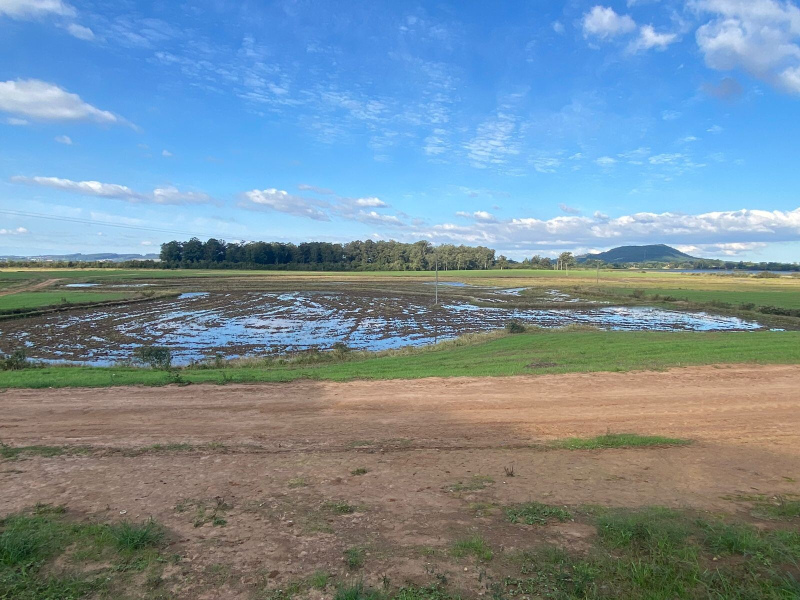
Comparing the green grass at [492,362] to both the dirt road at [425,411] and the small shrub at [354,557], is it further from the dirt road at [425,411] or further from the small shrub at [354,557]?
the small shrub at [354,557]

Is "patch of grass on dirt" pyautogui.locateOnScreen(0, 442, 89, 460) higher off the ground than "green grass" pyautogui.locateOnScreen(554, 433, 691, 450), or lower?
lower

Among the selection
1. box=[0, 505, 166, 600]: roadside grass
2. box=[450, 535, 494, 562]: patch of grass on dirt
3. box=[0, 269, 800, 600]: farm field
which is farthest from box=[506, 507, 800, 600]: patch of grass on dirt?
box=[0, 505, 166, 600]: roadside grass

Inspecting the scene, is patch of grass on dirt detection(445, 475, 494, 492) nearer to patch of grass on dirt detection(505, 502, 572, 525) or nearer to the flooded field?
patch of grass on dirt detection(505, 502, 572, 525)

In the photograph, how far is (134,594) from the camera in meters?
4.43

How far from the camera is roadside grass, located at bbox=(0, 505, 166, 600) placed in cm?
447

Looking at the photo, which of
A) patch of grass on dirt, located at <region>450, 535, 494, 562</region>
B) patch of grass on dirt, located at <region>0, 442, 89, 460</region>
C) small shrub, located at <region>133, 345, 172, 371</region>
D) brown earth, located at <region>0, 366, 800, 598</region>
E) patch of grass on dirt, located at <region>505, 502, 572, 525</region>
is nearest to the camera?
patch of grass on dirt, located at <region>450, 535, 494, 562</region>

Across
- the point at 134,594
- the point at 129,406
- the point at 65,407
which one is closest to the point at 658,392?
the point at 134,594

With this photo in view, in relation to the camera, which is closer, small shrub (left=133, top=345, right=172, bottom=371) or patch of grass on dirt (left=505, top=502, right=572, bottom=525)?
Answer: patch of grass on dirt (left=505, top=502, right=572, bottom=525)

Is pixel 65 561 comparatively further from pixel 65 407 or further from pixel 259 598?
pixel 65 407

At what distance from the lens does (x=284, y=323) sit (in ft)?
127

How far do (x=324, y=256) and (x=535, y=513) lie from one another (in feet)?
538

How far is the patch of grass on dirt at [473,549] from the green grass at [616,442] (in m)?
3.93

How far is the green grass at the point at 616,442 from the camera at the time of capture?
852cm

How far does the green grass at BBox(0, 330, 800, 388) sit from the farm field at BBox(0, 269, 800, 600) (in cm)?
21
